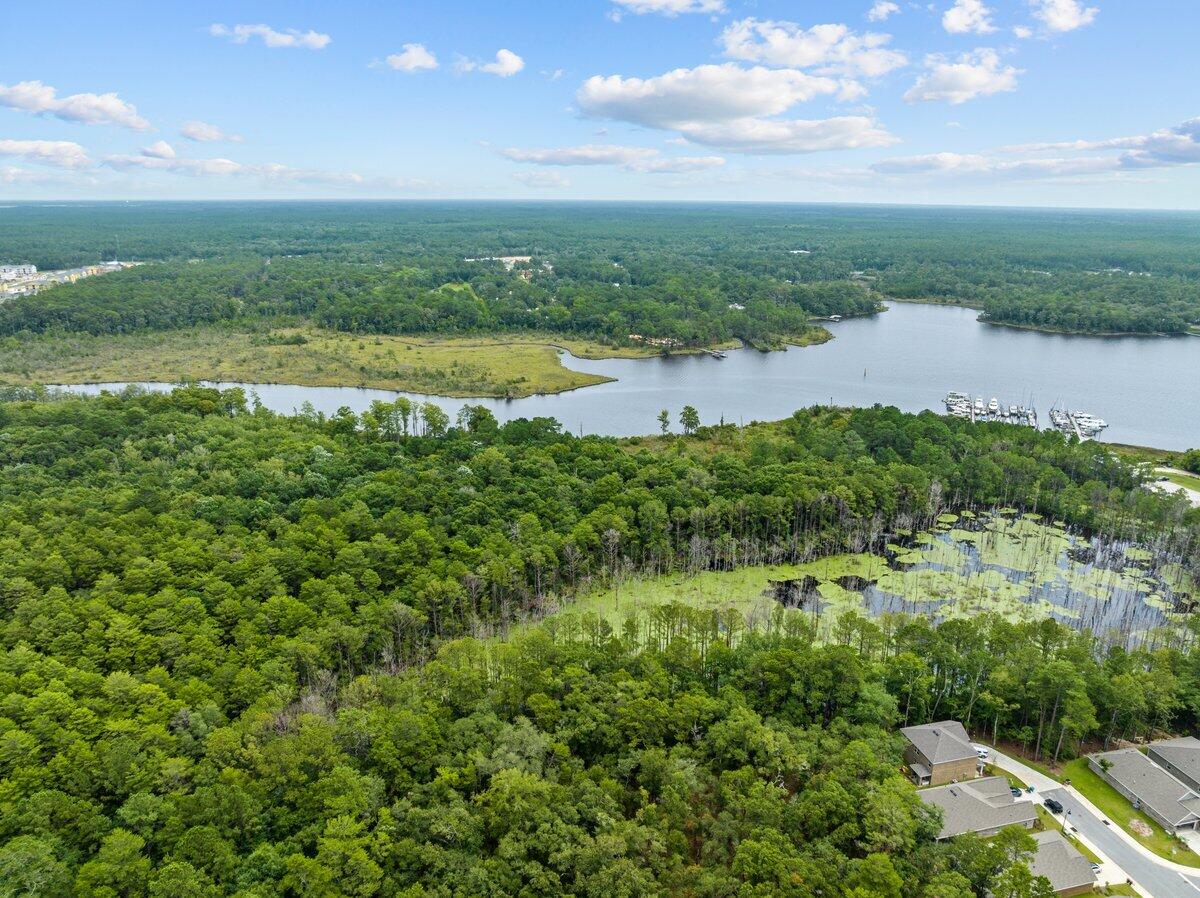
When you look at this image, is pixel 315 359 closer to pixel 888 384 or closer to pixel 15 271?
pixel 888 384

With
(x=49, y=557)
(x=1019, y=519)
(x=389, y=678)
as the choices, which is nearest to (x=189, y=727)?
(x=389, y=678)

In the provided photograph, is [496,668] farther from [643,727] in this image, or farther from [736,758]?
[736,758]

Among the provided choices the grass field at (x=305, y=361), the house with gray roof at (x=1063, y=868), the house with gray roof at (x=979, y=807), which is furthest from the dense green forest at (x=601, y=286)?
the house with gray roof at (x=1063, y=868)

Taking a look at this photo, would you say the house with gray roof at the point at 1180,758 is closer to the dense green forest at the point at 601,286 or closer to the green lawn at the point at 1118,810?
the green lawn at the point at 1118,810

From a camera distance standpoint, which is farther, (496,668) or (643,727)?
(496,668)

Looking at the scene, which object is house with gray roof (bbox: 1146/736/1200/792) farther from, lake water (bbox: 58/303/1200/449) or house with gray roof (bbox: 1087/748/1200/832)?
lake water (bbox: 58/303/1200/449)

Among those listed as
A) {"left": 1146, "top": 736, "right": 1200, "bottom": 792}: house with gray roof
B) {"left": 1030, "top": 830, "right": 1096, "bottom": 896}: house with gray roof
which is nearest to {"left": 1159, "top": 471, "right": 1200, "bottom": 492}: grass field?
{"left": 1146, "top": 736, "right": 1200, "bottom": 792}: house with gray roof
